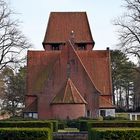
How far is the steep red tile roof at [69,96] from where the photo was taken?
59.4 meters

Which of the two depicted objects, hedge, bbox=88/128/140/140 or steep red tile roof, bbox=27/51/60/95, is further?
steep red tile roof, bbox=27/51/60/95

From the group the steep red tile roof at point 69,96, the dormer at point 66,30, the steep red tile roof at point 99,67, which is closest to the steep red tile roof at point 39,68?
the dormer at point 66,30

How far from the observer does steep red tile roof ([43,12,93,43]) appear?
252 ft

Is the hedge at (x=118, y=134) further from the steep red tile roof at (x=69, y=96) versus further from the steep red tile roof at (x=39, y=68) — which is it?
the steep red tile roof at (x=39, y=68)

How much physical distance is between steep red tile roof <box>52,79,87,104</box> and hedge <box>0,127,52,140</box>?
1331 inches

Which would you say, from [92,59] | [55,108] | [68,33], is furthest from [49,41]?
[55,108]

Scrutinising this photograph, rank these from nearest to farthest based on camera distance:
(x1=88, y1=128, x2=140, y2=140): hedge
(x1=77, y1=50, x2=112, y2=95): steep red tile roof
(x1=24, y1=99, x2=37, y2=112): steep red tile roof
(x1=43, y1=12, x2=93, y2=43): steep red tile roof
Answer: (x1=88, y1=128, x2=140, y2=140): hedge < (x1=24, y1=99, x2=37, y2=112): steep red tile roof < (x1=77, y1=50, x2=112, y2=95): steep red tile roof < (x1=43, y1=12, x2=93, y2=43): steep red tile roof

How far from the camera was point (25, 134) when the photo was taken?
82.9 feet

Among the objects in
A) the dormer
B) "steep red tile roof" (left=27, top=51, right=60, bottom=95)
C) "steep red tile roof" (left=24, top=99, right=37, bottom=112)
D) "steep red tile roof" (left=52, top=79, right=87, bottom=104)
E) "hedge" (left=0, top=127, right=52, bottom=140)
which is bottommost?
"hedge" (left=0, top=127, right=52, bottom=140)

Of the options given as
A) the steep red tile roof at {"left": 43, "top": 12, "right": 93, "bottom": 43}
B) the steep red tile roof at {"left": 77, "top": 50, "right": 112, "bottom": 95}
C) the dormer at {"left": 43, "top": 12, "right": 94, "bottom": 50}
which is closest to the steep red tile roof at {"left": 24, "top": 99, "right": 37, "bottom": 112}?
the steep red tile roof at {"left": 77, "top": 50, "right": 112, "bottom": 95}

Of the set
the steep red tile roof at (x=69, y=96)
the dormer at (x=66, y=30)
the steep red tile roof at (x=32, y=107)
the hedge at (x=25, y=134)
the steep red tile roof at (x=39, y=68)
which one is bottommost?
the hedge at (x=25, y=134)

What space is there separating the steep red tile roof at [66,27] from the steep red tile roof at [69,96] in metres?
16.6

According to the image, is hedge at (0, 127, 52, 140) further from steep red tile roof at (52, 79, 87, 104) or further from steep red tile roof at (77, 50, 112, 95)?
steep red tile roof at (77, 50, 112, 95)

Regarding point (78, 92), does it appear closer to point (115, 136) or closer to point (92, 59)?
point (92, 59)
